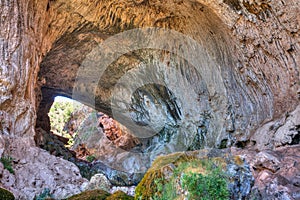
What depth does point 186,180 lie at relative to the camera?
3287 mm

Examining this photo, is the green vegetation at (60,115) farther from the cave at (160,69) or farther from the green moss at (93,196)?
the green moss at (93,196)

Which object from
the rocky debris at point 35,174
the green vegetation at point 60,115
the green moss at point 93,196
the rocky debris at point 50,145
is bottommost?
the green vegetation at point 60,115

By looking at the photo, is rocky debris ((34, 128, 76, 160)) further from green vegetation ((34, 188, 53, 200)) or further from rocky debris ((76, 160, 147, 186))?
green vegetation ((34, 188, 53, 200))

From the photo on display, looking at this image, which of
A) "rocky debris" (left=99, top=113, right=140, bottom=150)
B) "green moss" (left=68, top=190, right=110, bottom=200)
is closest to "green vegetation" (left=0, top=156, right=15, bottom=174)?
"green moss" (left=68, top=190, right=110, bottom=200)

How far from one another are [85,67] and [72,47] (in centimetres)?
153

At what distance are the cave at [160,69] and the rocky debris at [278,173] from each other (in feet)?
3.55

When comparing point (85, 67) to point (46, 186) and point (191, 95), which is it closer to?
point (191, 95)

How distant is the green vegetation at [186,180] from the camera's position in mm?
3273

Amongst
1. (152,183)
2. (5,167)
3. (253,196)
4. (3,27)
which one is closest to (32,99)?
(3,27)

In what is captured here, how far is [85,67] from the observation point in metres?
12.7

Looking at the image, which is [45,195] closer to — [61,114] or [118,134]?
[118,134]

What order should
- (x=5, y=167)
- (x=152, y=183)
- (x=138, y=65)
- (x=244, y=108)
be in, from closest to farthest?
1. (x=152, y=183)
2. (x=5, y=167)
3. (x=244, y=108)
4. (x=138, y=65)

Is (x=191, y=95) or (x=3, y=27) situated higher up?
(x=191, y=95)

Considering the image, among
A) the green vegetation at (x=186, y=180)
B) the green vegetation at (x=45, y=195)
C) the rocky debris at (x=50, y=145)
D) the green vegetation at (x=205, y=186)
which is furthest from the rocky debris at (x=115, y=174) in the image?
the green vegetation at (x=205, y=186)
